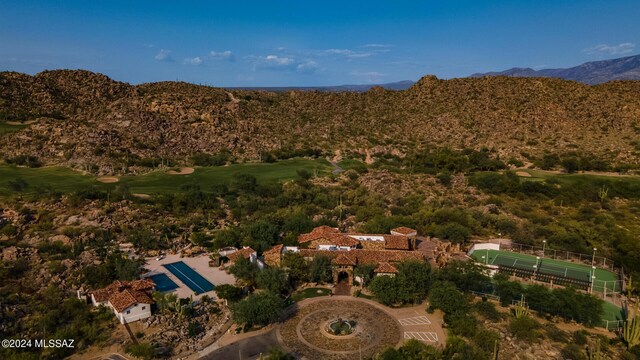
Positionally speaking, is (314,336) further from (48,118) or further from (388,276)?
(48,118)

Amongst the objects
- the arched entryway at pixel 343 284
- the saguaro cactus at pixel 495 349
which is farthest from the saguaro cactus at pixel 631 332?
the arched entryway at pixel 343 284

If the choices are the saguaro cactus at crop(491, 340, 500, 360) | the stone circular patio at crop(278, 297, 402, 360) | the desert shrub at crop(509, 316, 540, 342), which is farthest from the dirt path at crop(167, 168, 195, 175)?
the saguaro cactus at crop(491, 340, 500, 360)

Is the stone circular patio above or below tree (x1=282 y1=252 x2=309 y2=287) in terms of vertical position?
below

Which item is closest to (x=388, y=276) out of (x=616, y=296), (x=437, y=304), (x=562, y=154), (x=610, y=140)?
(x=437, y=304)

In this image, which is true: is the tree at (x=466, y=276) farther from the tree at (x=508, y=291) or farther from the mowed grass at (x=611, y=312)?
the mowed grass at (x=611, y=312)

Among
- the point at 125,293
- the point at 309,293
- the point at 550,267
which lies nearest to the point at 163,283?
→ the point at 125,293

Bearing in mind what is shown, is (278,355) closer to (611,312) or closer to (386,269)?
(386,269)

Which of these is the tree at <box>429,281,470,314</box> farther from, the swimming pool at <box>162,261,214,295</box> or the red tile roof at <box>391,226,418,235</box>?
the swimming pool at <box>162,261,214,295</box>
